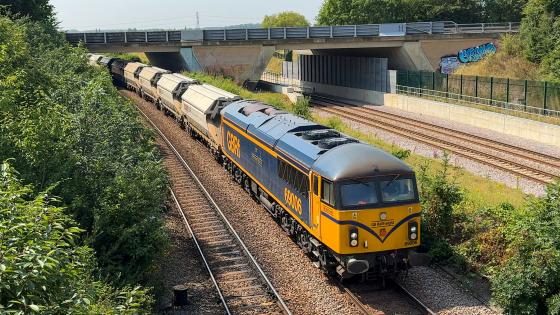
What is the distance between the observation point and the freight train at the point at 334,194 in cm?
1352

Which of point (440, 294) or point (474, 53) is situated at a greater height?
point (474, 53)

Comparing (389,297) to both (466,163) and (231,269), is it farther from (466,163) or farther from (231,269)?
(466,163)

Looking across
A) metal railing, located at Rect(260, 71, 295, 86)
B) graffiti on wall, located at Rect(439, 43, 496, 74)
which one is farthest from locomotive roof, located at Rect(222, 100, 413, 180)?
metal railing, located at Rect(260, 71, 295, 86)

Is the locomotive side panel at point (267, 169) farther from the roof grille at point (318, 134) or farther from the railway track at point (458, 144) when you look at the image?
the railway track at point (458, 144)

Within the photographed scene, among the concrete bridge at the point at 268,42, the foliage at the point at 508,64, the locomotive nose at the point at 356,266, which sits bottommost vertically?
the locomotive nose at the point at 356,266

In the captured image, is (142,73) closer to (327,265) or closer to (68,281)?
(327,265)

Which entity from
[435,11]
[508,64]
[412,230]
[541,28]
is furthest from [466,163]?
[435,11]

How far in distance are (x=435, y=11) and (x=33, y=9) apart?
168 feet

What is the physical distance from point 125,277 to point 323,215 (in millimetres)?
4880

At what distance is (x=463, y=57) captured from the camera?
201 feet

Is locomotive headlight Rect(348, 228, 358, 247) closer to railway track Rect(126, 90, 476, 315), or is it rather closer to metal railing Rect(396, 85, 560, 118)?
railway track Rect(126, 90, 476, 315)

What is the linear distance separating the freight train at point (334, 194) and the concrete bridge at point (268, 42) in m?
37.5

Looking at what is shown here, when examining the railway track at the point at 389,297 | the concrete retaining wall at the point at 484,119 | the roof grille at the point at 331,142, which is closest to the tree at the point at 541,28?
the concrete retaining wall at the point at 484,119

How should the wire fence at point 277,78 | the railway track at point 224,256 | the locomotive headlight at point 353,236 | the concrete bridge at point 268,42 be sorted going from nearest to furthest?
the locomotive headlight at point 353,236, the railway track at point 224,256, the concrete bridge at point 268,42, the wire fence at point 277,78
